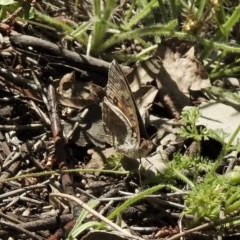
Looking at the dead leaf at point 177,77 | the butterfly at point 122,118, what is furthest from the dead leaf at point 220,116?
the butterfly at point 122,118

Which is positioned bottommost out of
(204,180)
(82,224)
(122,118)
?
(82,224)

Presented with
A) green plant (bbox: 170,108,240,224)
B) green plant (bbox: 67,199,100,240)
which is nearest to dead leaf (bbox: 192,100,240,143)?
green plant (bbox: 170,108,240,224)

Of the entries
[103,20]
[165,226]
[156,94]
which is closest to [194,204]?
[165,226]

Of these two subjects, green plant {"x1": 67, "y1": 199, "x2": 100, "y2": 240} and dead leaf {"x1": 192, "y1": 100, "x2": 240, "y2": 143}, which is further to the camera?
dead leaf {"x1": 192, "y1": 100, "x2": 240, "y2": 143}

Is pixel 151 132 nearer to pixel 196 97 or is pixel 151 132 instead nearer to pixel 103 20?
pixel 196 97

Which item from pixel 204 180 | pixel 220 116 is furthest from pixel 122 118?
pixel 220 116

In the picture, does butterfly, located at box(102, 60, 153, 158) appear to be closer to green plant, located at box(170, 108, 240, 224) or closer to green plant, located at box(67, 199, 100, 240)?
green plant, located at box(170, 108, 240, 224)

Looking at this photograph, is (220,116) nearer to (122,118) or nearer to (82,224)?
(122,118)

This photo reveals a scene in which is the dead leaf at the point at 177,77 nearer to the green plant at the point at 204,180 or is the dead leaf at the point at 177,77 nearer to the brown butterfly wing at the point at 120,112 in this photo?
the green plant at the point at 204,180
